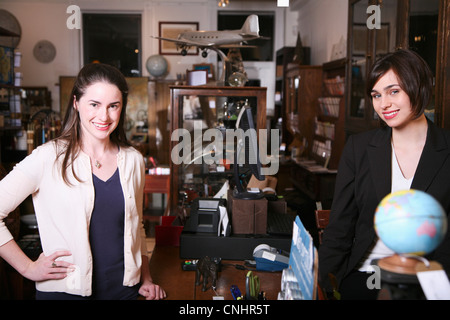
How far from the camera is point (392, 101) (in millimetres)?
1544

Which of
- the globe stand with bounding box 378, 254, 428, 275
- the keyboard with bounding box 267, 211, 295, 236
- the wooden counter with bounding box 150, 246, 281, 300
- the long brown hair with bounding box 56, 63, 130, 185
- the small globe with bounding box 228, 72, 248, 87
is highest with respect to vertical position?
the small globe with bounding box 228, 72, 248, 87

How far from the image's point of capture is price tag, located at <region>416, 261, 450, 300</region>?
35.3 inches

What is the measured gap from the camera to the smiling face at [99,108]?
152 cm

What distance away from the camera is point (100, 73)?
5.09 feet

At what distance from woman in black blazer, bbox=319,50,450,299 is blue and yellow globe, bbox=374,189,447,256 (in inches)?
27.7

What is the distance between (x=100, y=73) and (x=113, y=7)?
7106 millimetres

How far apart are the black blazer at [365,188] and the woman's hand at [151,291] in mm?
604

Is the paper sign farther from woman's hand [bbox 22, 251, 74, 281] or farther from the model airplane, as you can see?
the model airplane

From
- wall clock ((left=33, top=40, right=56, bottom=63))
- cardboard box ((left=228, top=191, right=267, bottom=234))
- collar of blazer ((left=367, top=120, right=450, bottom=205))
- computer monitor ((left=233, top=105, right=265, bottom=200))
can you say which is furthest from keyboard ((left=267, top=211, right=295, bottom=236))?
wall clock ((left=33, top=40, right=56, bottom=63))

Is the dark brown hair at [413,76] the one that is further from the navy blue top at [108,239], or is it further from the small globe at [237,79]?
the small globe at [237,79]

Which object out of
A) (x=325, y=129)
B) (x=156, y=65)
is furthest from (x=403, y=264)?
(x=156, y=65)

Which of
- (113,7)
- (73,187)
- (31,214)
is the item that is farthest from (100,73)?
(113,7)
